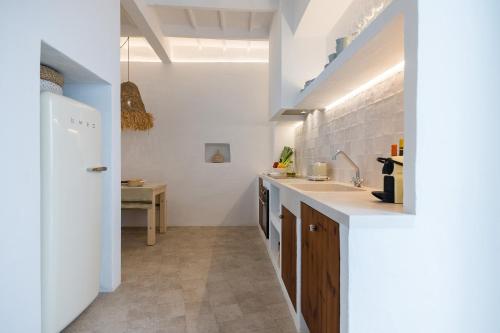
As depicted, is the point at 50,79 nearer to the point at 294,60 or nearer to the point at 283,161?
the point at 294,60

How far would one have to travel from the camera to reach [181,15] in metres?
3.86

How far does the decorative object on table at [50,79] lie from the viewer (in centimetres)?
180

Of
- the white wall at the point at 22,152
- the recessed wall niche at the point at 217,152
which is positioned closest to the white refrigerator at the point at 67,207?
the white wall at the point at 22,152

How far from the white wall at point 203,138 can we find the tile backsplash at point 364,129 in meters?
1.99

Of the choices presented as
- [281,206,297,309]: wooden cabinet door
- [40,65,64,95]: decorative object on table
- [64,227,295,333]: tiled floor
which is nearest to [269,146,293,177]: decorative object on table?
[64,227,295,333]: tiled floor

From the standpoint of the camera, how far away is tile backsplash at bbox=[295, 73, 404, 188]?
1.74m

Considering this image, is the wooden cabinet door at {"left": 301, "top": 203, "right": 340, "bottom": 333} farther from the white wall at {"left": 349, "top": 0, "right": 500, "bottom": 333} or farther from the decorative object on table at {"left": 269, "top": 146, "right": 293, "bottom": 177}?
the decorative object on table at {"left": 269, "top": 146, "right": 293, "bottom": 177}

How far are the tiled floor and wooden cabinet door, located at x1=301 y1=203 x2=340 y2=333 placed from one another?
48 centimetres

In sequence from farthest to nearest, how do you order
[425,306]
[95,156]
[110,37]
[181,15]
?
[181,15] → [110,37] → [95,156] → [425,306]

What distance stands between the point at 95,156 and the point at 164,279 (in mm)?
1267

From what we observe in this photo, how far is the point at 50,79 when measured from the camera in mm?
1877

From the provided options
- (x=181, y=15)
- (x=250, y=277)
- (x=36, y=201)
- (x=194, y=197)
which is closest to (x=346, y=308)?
(x=36, y=201)

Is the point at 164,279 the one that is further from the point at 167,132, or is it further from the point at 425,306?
the point at 167,132

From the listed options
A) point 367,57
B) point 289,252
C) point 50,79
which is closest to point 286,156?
point 289,252
